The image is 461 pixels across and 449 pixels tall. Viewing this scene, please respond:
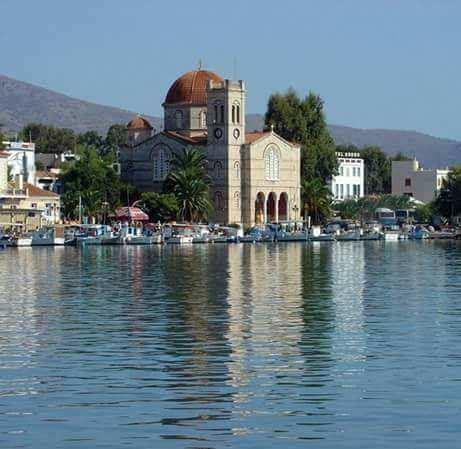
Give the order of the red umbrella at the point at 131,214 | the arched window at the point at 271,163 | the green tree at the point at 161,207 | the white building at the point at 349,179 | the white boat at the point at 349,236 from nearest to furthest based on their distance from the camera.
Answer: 1. the red umbrella at the point at 131,214
2. the green tree at the point at 161,207
3. the white boat at the point at 349,236
4. the arched window at the point at 271,163
5. the white building at the point at 349,179

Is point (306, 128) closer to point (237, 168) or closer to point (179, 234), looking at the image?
point (237, 168)

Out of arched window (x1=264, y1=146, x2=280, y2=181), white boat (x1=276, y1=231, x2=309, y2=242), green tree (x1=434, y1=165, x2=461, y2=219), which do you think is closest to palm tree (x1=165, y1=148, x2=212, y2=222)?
white boat (x1=276, y1=231, x2=309, y2=242)

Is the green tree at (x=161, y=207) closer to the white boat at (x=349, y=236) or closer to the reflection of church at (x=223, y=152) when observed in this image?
the reflection of church at (x=223, y=152)

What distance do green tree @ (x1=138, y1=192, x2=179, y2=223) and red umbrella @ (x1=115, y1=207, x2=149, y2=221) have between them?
2.44ft

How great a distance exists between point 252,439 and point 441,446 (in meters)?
2.81

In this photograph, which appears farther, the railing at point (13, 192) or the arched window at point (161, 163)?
the arched window at point (161, 163)

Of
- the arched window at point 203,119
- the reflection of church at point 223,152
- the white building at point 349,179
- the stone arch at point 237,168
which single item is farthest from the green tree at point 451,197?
the stone arch at point 237,168

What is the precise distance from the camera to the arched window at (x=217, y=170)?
424 feet

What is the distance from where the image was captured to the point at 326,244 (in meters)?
119

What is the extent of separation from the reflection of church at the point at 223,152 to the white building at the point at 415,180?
44265 mm

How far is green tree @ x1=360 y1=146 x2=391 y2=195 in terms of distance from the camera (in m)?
193

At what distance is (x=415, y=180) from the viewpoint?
180125mm

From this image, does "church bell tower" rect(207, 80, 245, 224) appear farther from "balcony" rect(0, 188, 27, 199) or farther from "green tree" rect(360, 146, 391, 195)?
"green tree" rect(360, 146, 391, 195)

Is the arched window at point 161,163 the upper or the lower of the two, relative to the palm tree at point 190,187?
upper
